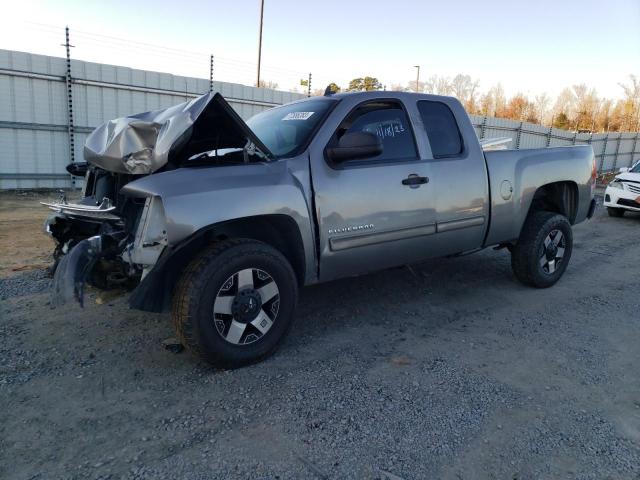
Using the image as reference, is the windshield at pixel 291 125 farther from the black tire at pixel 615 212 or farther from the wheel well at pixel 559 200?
the black tire at pixel 615 212

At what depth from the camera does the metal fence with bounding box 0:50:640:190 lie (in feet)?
33.1

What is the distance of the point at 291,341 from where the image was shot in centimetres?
370

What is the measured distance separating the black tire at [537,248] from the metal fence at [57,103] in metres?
Answer: 9.62

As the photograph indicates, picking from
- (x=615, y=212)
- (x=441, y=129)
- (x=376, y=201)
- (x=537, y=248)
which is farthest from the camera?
(x=615, y=212)

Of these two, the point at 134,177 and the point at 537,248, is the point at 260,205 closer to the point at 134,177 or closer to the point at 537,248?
the point at 134,177

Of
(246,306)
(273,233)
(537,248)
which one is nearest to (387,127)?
(273,233)

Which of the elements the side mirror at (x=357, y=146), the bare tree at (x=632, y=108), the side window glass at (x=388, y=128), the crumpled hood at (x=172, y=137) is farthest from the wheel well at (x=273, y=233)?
the bare tree at (x=632, y=108)

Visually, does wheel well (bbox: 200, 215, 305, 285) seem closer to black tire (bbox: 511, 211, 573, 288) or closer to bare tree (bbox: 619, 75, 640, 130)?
black tire (bbox: 511, 211, 573, 288)

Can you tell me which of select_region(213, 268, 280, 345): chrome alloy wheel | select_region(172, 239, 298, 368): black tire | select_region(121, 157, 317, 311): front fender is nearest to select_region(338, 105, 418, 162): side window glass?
select_region(121, 157, 317, 311): front fender

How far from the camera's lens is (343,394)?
9.64 feet

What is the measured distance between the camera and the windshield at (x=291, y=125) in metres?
3.63

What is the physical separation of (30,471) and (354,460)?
1495 mm

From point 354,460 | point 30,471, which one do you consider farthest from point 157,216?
point 354,460

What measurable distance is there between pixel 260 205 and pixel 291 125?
102 centimetres
